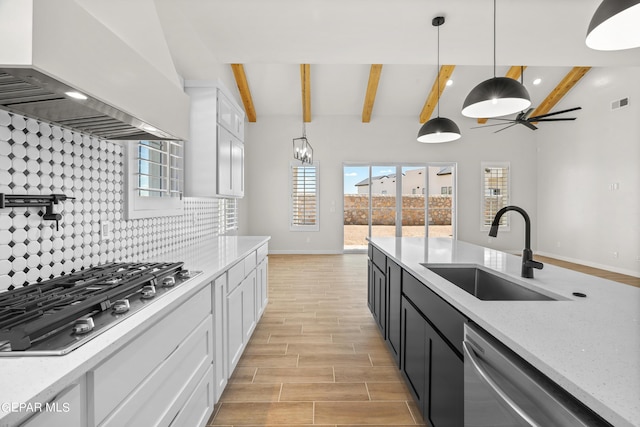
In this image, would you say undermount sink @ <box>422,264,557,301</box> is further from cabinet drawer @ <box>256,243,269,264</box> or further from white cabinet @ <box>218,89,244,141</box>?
white cabinet @ <box>218,89,244,141</box>

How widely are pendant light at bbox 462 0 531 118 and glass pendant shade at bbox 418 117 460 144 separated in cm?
68

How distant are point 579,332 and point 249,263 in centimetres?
209

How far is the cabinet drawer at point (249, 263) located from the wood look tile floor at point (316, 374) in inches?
27.9

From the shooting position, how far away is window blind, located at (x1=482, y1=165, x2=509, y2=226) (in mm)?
7684

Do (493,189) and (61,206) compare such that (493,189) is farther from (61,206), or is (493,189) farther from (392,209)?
(61,206)

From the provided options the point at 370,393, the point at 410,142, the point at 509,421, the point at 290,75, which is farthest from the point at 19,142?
the point at 410,142

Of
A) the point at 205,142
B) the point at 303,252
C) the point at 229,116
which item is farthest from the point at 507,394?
the point at 303,252

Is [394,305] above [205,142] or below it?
below

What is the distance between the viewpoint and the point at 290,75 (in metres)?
6.27

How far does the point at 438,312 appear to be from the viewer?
4.55 feet

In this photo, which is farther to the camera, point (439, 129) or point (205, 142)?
point (439, 129)

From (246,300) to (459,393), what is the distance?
165 cm

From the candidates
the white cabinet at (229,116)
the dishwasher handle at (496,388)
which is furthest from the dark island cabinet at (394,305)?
the white cabinet at (229,116)

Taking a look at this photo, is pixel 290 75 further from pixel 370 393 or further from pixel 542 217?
pixel 542 217
